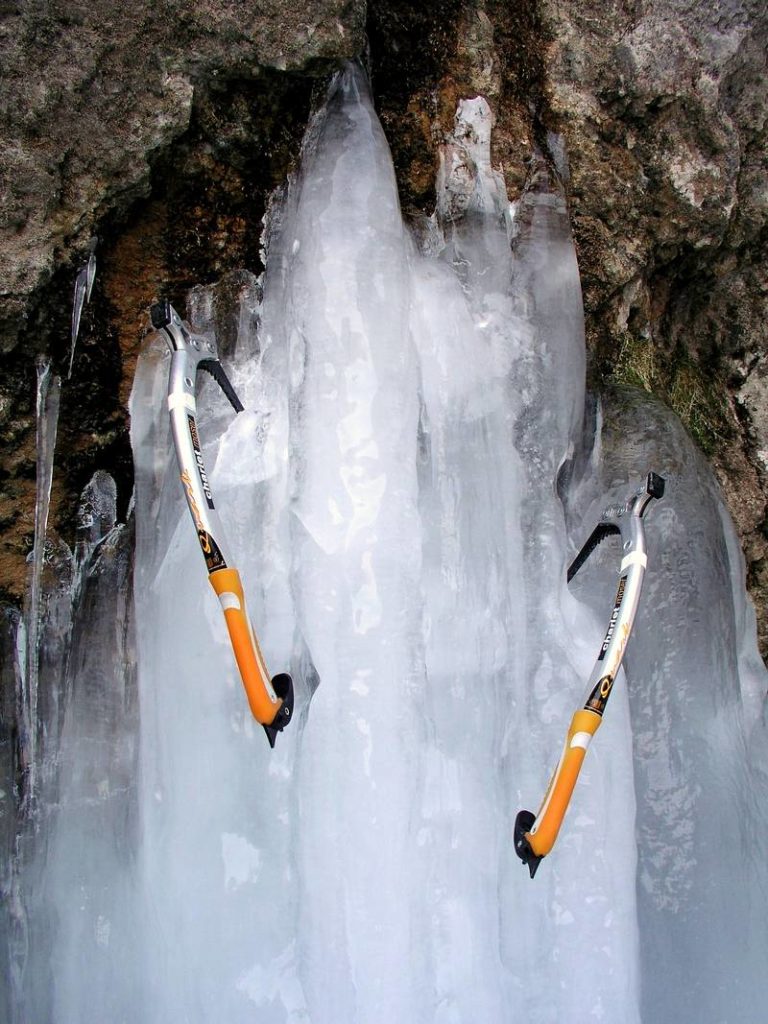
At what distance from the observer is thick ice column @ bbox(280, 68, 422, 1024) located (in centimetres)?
131

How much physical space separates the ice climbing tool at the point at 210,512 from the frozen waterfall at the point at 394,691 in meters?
0.10

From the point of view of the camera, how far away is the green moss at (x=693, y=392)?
5.76 ft

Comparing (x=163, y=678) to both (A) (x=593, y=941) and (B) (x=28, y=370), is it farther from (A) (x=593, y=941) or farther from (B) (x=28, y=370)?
(A) (x=593, y=941)

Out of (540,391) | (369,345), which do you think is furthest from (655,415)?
(369,345)

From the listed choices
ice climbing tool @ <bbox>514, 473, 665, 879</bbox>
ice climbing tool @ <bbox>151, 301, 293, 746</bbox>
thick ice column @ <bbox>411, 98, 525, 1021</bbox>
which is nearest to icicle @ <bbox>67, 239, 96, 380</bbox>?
ice climbing tool @ <bbox>151, 301, 293, 746</bbox>

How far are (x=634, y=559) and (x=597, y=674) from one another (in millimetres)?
189

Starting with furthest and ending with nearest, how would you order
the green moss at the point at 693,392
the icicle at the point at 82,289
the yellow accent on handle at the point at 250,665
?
the green moss at the point at 693,392
the icicle at the point at 82,289
the yellow accent on handle at the point at 250,665

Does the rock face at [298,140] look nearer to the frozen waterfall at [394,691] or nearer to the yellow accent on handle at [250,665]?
the frozen waterfall at [394,691]

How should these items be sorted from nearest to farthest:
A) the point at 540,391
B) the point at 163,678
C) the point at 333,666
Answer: the point at 333,666 → the point at 163,678 → the point at 540,391

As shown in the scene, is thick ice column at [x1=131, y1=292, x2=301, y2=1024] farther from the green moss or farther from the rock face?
the green moss

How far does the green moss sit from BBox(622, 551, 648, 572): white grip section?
1.36ft

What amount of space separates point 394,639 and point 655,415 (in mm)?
642

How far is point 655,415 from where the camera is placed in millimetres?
1684

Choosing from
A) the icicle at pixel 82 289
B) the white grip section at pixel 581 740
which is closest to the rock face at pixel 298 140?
the icicle at pixel 82 289
